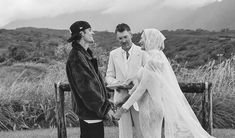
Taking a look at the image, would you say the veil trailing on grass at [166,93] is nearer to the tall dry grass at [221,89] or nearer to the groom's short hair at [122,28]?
the groom's short hair at [122,28]

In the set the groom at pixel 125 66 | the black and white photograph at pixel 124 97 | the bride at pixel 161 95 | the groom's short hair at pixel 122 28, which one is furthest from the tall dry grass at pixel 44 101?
the bride at pixel 161 95

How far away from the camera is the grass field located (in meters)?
8.46

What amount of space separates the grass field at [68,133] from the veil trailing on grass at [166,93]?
3.62 meters

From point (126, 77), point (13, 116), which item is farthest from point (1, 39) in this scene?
point (126, 77)

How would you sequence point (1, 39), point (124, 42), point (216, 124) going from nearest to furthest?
point (124, 42), point (216, 124), point (1, 39)

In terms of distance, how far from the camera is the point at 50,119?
32.9 feet

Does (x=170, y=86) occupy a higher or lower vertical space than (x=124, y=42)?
lower

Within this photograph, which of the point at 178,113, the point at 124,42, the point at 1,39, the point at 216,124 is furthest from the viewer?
the point at 1,39

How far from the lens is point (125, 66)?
6.06 m

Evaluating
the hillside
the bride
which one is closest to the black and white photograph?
→ the bride

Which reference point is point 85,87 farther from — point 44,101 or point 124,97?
point 44,101

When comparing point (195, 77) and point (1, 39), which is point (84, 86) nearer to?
point (195, 77)

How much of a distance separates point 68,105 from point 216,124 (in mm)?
3282

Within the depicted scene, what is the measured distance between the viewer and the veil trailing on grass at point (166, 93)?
4840 millimetres
